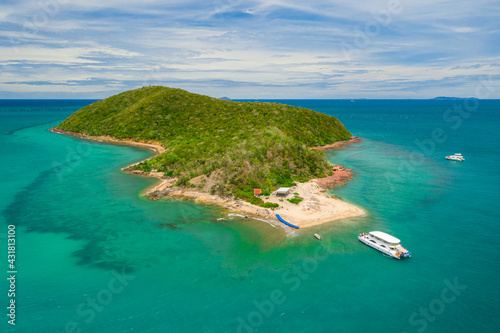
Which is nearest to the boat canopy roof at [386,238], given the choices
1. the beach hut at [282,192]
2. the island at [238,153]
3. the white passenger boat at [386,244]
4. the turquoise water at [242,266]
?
the white passenger boat at [386,244]

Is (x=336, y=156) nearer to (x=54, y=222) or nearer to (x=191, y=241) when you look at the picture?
(x=191, y=241)

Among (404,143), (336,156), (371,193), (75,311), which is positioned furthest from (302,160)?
(404,143)

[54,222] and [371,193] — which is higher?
[371,193]

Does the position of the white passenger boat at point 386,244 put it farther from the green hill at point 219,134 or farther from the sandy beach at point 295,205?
the green hill at point 219,134

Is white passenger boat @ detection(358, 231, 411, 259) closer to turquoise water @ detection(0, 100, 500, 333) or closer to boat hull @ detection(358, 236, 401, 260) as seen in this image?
boat hull @ detection(358, 236, 401, 260)

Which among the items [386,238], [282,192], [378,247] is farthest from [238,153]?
[386,238]
